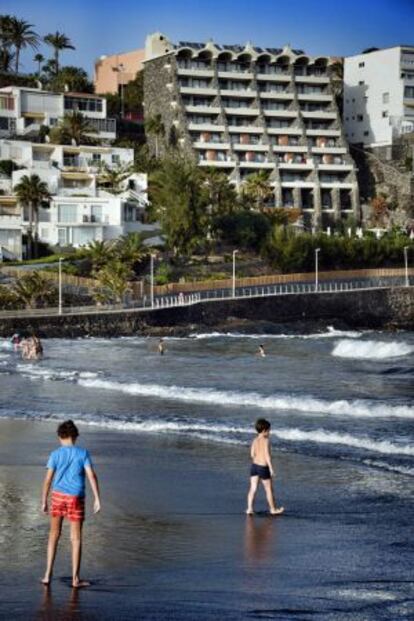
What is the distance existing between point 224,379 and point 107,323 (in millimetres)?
27026

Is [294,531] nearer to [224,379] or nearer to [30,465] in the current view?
A: [30,465]

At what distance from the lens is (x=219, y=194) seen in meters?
106

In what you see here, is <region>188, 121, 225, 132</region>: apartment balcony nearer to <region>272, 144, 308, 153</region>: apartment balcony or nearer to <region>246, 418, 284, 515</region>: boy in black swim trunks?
<region>272, 144, 308, 153</region>: apartment balcony

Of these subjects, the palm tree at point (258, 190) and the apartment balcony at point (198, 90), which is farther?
the apartment balcony at point (198, 90)

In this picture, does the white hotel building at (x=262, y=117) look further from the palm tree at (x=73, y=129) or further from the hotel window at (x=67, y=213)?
the hotel window at (x=67, y=213)

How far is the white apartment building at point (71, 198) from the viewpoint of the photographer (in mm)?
95438

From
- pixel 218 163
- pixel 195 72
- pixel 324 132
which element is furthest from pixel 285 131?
pixel 195 72

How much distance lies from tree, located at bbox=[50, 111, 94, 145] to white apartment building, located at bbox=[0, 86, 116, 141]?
8.84 ft

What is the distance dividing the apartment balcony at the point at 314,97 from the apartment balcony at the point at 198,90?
10.7 m

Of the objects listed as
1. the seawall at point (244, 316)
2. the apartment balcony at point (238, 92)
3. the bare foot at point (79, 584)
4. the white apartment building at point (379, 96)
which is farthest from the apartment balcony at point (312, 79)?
the bare foot at point (79, 584)

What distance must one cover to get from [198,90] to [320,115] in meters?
15.0

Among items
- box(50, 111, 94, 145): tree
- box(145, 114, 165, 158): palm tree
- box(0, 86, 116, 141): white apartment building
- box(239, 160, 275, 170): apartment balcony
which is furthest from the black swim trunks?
box(145, 114, 165, 158): palm tree

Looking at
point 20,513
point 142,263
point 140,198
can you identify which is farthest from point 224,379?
point 140,198

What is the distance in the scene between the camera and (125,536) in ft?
47.3
